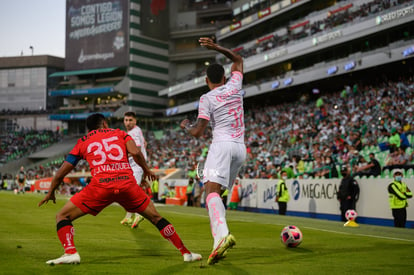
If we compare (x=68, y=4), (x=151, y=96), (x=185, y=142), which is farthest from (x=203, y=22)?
(x=185, y=142)

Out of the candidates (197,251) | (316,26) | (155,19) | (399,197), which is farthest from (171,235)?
(155,19)

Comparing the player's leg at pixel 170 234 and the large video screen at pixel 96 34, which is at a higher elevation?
the large video screen at pixel 96 34

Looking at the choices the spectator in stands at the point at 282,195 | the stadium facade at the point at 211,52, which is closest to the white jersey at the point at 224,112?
the spectator in stands at the point at 282,195

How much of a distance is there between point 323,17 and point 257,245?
4216 cm

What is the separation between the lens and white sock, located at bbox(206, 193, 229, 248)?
6301 millimetres

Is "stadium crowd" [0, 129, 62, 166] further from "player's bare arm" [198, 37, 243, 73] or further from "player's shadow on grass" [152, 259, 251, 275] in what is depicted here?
"player's shadow on grass" [152, 259, 251, 275]

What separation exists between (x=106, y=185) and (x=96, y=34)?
74582 mm

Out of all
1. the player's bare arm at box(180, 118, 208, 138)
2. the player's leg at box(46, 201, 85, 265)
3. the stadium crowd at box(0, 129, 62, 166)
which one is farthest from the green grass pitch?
the stadium crowd at box(0, 129, 62, 166)

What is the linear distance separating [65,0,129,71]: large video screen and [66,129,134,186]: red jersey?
234 feet

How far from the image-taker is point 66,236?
637 cm

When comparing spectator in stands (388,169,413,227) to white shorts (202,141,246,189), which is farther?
spectator in stands (388,169,413,227)

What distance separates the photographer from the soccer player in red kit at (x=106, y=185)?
258 inches

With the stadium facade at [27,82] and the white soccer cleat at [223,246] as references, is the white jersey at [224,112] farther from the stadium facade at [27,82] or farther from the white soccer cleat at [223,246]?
the stadium facade at [27,82]

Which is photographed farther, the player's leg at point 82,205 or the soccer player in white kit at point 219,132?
the soccer player in white kit at point 219,132
